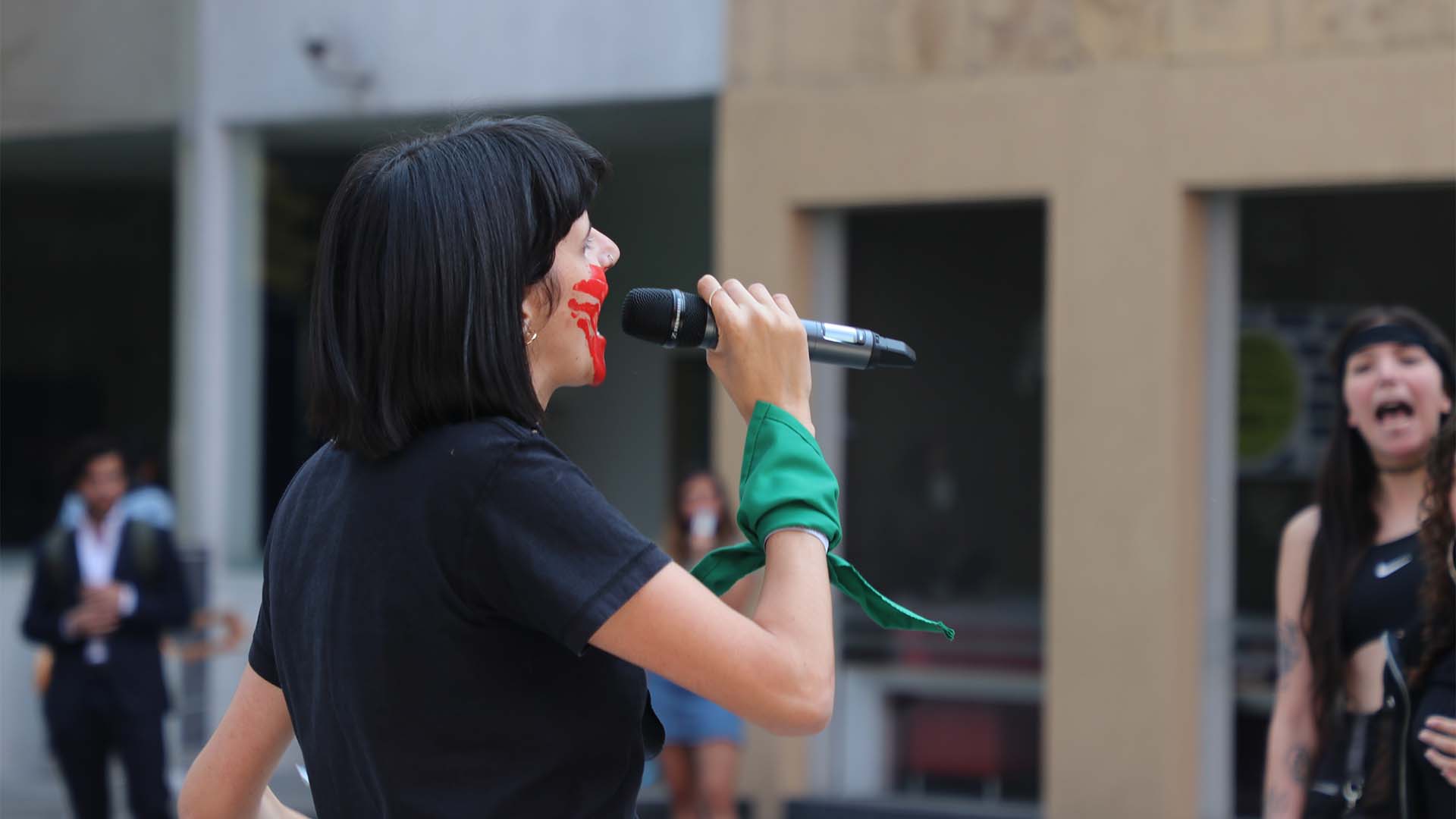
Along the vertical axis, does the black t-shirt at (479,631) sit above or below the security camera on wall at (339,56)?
below

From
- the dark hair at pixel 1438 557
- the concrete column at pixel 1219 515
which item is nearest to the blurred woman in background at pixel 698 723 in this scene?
the concrete column at pixel 1219 515

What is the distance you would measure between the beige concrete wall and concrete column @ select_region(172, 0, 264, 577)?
367cm

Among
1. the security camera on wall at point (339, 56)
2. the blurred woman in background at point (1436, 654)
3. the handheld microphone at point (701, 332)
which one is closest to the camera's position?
the handheld microphone at point (701, 332)

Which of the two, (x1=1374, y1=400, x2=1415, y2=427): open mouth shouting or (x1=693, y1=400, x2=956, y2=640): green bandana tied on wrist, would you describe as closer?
(x1=693, y1=400, x2=956, y2=640): green bandana tied on wrist

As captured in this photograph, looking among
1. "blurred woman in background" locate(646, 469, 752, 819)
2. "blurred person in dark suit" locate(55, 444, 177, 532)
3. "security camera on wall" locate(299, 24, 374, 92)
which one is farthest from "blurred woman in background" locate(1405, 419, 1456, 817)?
"blurred person in dark suit" locate(55, 444, 177, 532)

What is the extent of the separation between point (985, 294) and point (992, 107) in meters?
0.86

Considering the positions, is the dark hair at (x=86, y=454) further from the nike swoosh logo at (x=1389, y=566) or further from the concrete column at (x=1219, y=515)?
the nike swoosh logo at (x=1389, y=566)

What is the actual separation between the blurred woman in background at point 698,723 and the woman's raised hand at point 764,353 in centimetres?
569

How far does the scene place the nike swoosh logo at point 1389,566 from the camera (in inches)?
160

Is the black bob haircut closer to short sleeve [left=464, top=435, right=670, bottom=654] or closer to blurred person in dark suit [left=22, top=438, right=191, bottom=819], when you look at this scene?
short sleeve [left=464, top=435, right=670, bottom=654]

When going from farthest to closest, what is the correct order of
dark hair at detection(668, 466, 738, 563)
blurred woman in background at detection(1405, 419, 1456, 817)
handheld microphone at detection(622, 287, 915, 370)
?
dark hair at detection(668, 466, 738, 563)
blurred woman in background at detection(1405, 419, 1456, 817)
handheld microphone at detection(622, 287, 915, 370)

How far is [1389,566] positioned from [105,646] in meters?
5.05

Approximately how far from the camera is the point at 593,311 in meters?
2.03

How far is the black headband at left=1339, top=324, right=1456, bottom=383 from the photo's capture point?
4320 millimetres
